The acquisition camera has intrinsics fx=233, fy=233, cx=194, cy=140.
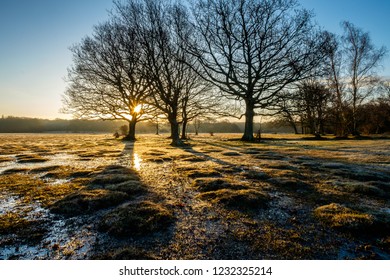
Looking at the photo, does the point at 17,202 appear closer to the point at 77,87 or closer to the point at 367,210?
the point at 367,210

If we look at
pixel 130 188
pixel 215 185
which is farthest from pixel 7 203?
pixel 215 185

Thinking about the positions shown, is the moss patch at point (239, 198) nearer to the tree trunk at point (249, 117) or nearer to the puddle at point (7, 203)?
the puddle at point (7, 203)

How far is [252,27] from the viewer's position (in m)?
21.6

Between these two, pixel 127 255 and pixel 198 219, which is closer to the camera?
pixel 127 255

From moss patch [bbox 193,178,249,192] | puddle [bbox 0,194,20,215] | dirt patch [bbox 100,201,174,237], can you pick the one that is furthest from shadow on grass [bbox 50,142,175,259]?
moss patch [bbox 193,178,249,192]

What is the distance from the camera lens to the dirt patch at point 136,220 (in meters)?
3.68

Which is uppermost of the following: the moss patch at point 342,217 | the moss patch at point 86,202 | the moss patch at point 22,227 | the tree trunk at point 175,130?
the tree trunk at point 175,130

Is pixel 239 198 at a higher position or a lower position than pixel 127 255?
higher

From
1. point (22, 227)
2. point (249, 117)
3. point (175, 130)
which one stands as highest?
point (249, 117)

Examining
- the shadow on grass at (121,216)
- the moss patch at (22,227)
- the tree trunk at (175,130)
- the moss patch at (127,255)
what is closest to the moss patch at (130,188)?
the shadow on grass at (121,216)

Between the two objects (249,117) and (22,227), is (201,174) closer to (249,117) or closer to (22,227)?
(22,227)

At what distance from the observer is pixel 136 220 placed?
397 cm

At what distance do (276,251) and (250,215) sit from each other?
1262 mm
